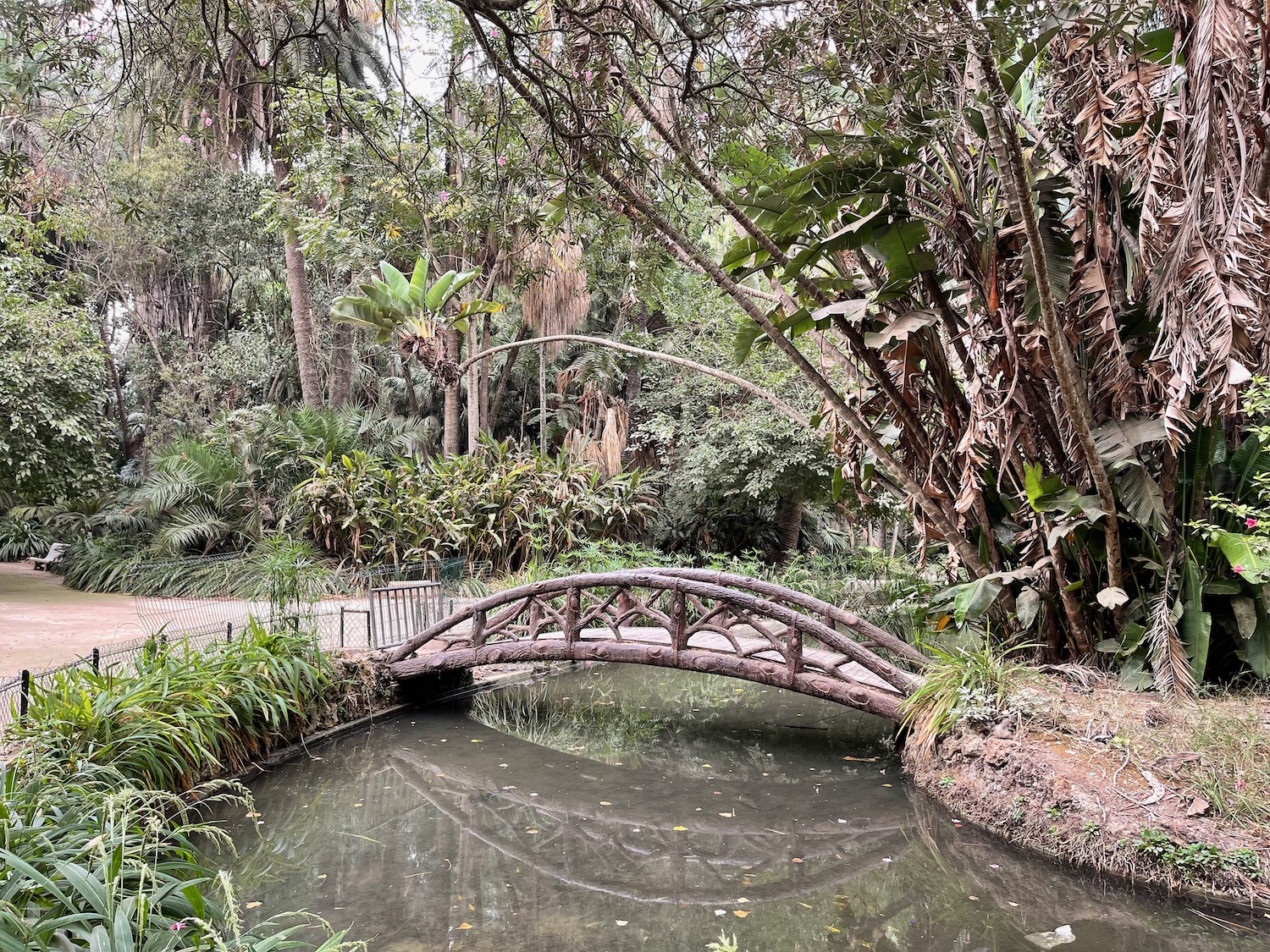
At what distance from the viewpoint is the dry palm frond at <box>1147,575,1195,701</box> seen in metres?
6.18

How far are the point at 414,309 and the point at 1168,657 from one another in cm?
1011

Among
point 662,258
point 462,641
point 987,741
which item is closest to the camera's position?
point 987,741

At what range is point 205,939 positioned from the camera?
3191 millimetres

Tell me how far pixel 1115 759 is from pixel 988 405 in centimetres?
283

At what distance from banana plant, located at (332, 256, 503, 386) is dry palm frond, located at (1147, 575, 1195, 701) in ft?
28.2

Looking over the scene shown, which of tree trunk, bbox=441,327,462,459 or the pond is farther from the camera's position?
tree trunk, bbox=441,327,462,459

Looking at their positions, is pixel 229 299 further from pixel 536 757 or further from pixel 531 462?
pixel 536 757

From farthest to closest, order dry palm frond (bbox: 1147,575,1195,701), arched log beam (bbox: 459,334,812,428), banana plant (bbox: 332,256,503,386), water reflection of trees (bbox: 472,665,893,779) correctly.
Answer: banana plant (bbox: 332,256,503,386) → water reflection of trees (bbox: 472,665,893,779) → arched log beam (bbox: 459,334,812,428) → dry palm frond (bbox: 1147,575,1195,701)

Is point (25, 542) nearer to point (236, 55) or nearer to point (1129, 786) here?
point (236, 55)

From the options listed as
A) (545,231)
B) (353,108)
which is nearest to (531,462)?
(545,231)

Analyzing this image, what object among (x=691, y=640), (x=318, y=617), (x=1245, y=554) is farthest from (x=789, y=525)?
(x=1245, y=554)

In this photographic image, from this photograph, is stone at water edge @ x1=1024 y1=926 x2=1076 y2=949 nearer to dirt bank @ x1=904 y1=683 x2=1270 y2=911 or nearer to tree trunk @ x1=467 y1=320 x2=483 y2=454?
dirt bank @ x1=904 y1=683 x2=1270 y2=911

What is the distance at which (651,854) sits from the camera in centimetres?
588

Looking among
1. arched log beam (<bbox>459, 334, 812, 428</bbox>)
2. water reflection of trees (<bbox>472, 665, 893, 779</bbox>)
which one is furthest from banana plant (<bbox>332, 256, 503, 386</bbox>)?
water reflection of trees (<bbox>472, 665, 893, 779</bbox>)
